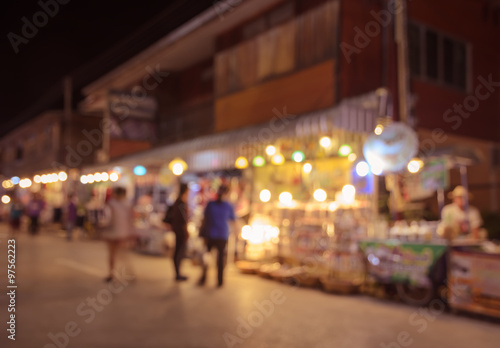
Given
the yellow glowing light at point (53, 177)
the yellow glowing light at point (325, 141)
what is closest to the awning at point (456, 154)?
the yellow glowing light at point (325, 141)

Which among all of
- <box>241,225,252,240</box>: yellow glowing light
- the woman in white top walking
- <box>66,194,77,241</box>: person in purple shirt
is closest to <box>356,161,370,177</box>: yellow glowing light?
<box>241,225,252,240</box>: yellow glowing light

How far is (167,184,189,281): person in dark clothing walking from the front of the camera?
9.96 metres

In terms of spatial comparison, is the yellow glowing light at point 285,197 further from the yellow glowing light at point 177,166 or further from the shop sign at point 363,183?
the yellow glowing light at point 177,166

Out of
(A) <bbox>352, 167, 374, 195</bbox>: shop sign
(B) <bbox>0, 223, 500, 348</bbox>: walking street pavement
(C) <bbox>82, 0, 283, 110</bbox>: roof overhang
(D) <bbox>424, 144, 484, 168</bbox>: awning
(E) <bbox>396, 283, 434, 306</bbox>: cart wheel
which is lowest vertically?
(B) <bbox>0, 223, 500, 348</bbox>: walking street pavement

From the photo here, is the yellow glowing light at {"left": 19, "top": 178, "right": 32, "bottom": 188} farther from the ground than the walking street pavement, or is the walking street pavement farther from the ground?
the yellow glowing light at {"left": 19, "top": 178, "right": 32, "bottom": 188}

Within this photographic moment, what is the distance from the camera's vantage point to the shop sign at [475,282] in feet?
23.2

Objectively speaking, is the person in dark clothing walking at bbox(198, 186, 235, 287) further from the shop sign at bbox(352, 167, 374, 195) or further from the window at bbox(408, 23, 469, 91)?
the window at bbox(408, 23, 469, 91)

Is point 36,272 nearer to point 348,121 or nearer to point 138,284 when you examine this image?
point 138,284

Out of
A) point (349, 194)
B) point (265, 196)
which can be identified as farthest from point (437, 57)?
point (265, 196)

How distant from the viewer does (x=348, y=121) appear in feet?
31.9

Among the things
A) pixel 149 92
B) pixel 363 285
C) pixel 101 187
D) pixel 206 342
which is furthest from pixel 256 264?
pixel 101 187

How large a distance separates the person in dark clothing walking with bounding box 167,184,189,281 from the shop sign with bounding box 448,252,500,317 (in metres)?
5.19

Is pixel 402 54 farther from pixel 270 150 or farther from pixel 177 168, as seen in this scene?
pixel 177 168

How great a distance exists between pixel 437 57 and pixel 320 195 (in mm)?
5915
